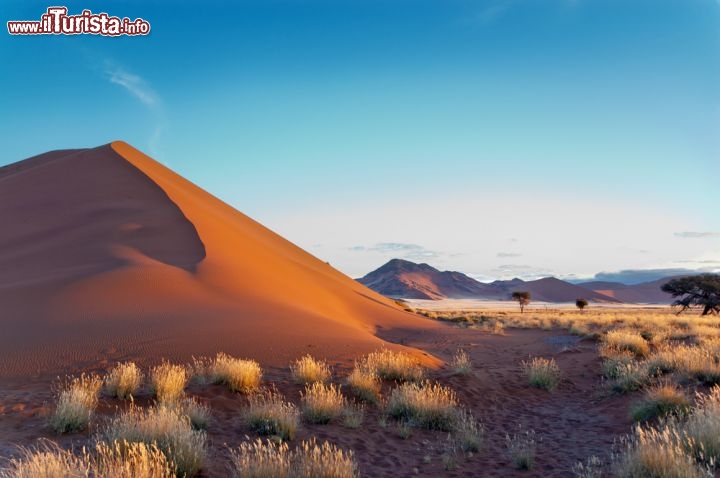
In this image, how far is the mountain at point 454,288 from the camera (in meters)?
162

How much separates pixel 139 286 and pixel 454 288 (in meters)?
176

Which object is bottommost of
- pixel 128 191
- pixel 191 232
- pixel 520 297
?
pixel 520 297

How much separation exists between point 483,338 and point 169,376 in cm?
1912

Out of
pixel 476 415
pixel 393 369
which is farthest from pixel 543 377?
pixel 393 369

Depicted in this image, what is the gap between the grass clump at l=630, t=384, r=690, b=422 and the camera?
884 centimetres

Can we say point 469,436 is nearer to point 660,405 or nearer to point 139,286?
point 660,405

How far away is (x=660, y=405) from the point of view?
907cm

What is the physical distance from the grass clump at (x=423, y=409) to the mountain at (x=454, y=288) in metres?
143

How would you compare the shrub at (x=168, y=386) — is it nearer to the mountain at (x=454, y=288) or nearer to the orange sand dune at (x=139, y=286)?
the orange sand dune at (x=139, y=286)

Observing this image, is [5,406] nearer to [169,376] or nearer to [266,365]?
[169,376]

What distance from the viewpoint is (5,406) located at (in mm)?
8953

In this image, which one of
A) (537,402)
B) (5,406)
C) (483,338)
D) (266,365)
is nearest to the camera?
(5,406)

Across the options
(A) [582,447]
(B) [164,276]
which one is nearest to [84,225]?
(B) [164,276]

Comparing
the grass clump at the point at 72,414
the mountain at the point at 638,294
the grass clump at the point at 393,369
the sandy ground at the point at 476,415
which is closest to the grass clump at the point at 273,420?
the sandy ground at the point at 476,415
